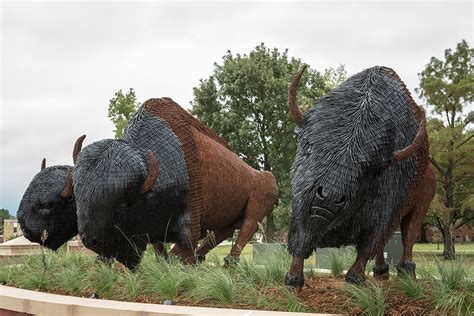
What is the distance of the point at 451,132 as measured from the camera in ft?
78.7

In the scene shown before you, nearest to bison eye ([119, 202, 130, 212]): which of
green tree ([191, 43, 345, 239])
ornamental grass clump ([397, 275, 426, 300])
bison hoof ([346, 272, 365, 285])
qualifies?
bison hoof ([346, 272, 365, 285])

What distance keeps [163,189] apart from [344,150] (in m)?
2.57

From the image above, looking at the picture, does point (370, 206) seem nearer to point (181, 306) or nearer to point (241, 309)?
point (241, 309)

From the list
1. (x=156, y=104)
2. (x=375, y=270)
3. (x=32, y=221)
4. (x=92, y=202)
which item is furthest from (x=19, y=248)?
(x=375, y=270)

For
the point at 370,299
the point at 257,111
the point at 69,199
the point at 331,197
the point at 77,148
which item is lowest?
the point at 370,299

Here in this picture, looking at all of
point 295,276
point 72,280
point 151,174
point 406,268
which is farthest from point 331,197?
point 72,280

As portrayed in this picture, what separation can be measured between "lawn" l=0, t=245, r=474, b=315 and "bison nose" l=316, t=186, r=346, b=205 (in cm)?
74

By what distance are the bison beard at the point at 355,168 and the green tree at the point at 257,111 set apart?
1878 cm

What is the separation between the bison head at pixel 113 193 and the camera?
5.82 m

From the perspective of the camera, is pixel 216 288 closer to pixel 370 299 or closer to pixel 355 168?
pixel 370 299

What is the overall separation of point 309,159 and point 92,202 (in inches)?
90.2

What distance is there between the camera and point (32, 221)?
7434 mm

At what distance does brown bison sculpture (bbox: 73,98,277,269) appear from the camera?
5.90 m

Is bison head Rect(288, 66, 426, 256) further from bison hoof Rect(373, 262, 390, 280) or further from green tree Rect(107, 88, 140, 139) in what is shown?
green tree Rect(107, 88, 140, 139)
